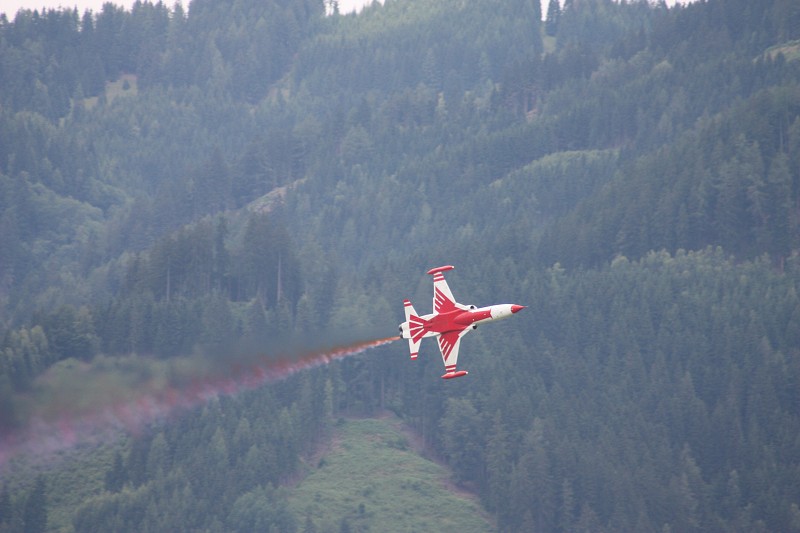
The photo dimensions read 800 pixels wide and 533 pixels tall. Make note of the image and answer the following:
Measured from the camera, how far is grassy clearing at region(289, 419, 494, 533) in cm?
17300

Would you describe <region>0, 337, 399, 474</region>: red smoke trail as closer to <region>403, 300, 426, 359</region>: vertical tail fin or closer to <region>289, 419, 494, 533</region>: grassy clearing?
<region>403, 300, 426, 359</region>: vertical tail fin

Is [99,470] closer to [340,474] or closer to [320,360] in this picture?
[340,474]

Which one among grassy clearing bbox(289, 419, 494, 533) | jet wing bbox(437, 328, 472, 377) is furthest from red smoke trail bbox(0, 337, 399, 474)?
grassy clearing bbox(289, 419, 494, 533)

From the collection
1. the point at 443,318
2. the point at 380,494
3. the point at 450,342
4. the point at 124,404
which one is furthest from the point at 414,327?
the point at 380,494

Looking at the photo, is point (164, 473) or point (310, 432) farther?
point (310, 432)

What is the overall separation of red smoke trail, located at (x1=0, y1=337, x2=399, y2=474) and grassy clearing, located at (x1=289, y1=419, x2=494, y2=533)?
57097mm

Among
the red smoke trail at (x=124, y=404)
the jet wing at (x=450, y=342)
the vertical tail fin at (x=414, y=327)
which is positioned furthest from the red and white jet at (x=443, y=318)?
the red smoke trail at (x=124, y=404)

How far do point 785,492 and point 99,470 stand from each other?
88.3 metres

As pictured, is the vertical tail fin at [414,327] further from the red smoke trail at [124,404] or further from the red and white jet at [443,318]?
the red smoke trail at [124,404]

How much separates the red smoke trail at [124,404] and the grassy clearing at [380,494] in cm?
5710

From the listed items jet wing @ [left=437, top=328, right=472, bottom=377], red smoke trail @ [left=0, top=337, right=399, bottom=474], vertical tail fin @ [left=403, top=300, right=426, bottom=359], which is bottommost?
red smoke trail @ [left=0, top=337, right=399, bottom=474]

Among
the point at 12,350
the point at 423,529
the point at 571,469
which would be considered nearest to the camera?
the point at 12,350

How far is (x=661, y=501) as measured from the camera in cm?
18112

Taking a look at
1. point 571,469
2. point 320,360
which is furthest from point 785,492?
point 320,360
